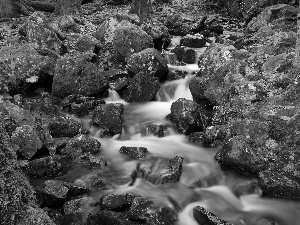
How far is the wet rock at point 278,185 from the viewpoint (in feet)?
20.3

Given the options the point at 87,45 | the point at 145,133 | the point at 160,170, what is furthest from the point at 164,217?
the point at 87,45

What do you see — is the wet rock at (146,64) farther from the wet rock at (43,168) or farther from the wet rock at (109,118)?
the wet rock at (43,168)

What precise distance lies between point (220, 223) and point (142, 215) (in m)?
1.27

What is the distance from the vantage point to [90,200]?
19.8 ft

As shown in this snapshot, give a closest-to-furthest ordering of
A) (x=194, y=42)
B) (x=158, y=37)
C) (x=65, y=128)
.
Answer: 1. (x=65, y=128)
2. (x=158, y=37)
3. (x=194, y=42)

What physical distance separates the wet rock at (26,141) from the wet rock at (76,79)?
3.22m

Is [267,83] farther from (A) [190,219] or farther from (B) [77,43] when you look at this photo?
(B) [77,43]

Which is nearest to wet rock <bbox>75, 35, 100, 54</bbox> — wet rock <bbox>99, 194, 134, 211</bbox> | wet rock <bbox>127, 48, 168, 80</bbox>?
wet rock <bbox>127, 48, 168, 80</bbox>

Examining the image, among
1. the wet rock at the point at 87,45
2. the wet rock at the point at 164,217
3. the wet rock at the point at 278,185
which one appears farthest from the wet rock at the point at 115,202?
the wet rock at the point at 87,45

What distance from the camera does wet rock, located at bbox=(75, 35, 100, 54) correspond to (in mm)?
13095

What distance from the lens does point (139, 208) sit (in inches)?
223

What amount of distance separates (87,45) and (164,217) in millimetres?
9160

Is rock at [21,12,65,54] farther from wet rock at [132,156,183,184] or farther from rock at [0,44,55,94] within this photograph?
wet rock at [132,156,183,184]

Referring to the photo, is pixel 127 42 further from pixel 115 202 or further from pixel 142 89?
pixel 115 202
